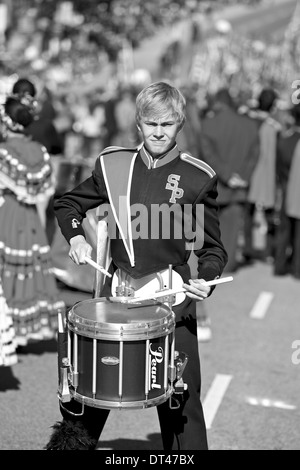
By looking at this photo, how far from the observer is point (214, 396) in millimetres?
6055

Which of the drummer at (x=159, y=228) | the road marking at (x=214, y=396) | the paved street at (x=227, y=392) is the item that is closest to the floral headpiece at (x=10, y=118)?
the paved street at (x=227, y=392)

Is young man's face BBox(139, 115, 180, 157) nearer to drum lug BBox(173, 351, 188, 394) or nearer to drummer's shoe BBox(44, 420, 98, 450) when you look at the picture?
drum lug BBox(173, 351, 188, 394)

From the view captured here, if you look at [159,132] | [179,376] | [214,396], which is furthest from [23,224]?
[179,376]

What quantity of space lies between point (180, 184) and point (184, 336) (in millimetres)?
646

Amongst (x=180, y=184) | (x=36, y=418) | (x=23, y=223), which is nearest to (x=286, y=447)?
(x=36, y=418)

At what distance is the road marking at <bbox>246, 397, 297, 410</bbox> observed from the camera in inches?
232

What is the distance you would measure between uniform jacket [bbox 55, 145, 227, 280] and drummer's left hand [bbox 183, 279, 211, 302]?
20 centimetres

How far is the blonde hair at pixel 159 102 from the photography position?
372 centimetres

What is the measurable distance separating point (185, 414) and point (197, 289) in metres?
0.68

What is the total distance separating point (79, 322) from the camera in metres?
3.54

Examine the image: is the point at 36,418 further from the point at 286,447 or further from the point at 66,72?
the point at 66,72

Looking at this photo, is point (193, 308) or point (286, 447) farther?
point (286, 447)

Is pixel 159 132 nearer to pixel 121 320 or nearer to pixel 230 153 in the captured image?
pixel 121 320

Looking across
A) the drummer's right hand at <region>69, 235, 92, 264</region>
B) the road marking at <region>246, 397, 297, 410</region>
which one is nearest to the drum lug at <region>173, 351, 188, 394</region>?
the drummer's right hand at <region>69, 235, 92, 264</region>
